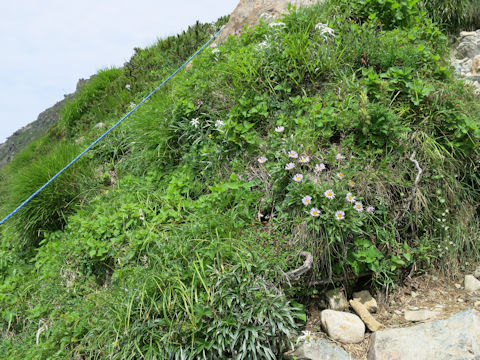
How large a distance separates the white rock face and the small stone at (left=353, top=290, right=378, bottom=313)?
0.64ft

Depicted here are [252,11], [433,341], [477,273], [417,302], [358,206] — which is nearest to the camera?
[433,341]

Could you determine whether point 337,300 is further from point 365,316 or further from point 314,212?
point 314,212

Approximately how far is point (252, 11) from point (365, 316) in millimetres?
4795

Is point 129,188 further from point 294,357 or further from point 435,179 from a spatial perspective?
point 435,179

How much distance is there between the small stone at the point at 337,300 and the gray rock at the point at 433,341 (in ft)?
1.08

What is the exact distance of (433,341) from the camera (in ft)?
7.78

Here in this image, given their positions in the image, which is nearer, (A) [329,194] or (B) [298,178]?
(A) [329,194]

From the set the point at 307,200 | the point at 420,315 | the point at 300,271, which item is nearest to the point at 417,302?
the point at 420,315

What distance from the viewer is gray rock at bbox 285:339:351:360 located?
2441 mm

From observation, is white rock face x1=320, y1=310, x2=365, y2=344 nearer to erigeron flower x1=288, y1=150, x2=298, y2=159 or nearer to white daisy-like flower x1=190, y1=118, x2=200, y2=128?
erigeron flower x1=288, y1=150, x2=298, y2=159

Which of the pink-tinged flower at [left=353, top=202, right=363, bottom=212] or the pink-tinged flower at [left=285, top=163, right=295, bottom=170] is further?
the pink-tinged flower at [left=285, top=163, right=295, bottom=170]

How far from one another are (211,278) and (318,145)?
5.02 ft

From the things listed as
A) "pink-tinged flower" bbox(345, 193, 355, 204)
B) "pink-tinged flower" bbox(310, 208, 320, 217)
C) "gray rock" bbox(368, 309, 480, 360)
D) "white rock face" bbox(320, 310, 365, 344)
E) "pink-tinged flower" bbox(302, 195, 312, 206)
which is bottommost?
"gray rock" bbox(368, 309, 480, 360)

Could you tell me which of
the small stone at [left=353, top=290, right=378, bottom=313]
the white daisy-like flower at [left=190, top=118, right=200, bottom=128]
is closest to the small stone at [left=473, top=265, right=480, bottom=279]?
the small stone at [left=353, top=290, right=378, bottom=313]
